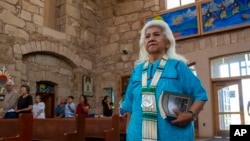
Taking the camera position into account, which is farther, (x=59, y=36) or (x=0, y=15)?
(x=59, y=36)

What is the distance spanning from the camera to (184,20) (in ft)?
21.7

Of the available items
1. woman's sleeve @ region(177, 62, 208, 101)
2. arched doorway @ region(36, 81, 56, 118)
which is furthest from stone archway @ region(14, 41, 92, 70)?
woman's sleeve @ region(177, 62, 208, 101)

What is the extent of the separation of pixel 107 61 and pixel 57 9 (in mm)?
1945

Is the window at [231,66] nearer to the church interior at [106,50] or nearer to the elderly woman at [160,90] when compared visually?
the church interior at [106,50]

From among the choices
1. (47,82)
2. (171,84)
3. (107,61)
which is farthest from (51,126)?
(107,61)

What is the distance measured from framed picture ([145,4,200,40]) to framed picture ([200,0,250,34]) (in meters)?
0.17

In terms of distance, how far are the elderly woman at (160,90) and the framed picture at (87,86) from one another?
255 inches

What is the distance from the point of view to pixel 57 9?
7504 mm

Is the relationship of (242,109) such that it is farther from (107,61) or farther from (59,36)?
(59,36)

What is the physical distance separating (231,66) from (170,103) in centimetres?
538

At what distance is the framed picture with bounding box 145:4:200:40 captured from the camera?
646cm

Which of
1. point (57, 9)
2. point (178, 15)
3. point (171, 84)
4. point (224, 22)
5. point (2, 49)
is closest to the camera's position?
point (171, 84)

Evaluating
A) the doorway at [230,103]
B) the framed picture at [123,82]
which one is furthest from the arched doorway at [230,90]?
the framed picture at [123,82]

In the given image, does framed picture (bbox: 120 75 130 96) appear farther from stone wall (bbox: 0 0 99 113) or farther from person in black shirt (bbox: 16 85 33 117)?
person in black shirt (bbox: 16 85 33 117)
